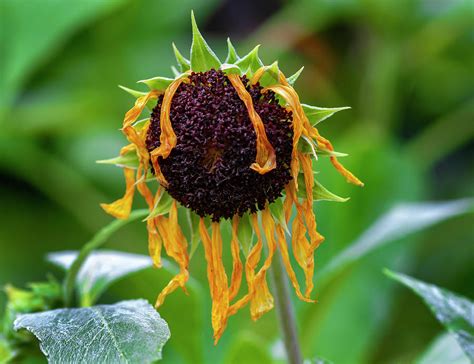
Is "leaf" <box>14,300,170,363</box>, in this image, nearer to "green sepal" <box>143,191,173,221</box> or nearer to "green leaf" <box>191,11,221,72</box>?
"green sepal" <box>143,191,173,221</box>

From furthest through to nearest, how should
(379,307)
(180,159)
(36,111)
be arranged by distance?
(36,111)
(379,307)
(180,159)

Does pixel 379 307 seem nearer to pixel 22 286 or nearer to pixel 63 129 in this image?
pixel 22 286

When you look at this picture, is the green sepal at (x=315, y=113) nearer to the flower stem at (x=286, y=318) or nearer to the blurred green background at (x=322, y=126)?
the flower stem at (x=286, y=318)

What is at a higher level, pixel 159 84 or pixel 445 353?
pixel 159 84

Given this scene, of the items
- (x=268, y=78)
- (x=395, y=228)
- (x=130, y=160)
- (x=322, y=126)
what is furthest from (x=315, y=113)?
(x=322, y=126)

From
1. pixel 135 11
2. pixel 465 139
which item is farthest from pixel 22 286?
pixel 465 139

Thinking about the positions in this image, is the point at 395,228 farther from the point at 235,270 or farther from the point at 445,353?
the point at 235,270

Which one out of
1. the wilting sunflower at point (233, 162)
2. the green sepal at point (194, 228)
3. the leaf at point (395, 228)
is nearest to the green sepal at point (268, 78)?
the wilting sunflower at point (233, 162)
